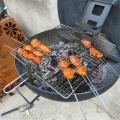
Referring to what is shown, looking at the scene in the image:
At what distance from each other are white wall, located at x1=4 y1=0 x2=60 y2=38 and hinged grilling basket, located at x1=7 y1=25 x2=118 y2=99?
0.89 meters

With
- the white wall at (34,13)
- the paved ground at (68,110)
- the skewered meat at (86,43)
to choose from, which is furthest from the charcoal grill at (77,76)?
the paved ground at (68,110)

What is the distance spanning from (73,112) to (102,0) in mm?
2774

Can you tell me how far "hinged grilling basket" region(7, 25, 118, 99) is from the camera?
183 cm

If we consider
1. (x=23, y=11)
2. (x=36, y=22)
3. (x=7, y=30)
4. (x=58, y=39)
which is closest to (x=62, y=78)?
(x=58, y=39)

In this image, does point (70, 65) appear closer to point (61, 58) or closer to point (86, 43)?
point (61, 58)

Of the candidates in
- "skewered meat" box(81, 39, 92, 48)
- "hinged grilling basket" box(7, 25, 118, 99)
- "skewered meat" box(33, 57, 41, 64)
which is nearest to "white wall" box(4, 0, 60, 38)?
"hinged grilling basket" box(7, 25, 118, 99)

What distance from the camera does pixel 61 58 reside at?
7.17 ft

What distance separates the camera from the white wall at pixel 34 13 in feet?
11.0

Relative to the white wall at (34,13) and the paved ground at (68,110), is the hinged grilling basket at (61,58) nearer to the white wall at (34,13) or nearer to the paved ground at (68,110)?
the white wall at (34,13)

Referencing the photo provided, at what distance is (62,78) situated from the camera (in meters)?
1.93

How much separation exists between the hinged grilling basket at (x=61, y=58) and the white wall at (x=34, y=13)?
890 mm

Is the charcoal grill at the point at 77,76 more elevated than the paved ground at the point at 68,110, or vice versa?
the charcoal grill at the point at 77,76

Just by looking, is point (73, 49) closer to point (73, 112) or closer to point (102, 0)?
point (102, 0)

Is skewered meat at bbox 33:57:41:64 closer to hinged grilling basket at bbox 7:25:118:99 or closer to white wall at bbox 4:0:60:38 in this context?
hinged grilling basket at bbox 7:25:118:99
